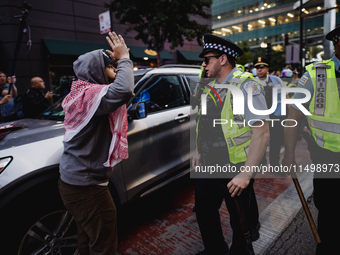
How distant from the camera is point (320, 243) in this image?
188 centimetres

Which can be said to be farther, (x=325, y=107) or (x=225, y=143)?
(x=225, y=143)

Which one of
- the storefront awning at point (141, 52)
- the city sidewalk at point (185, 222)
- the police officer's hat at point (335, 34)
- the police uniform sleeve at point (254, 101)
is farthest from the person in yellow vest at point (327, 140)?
the storefront awning at point (141, 52)

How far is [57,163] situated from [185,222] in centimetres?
181

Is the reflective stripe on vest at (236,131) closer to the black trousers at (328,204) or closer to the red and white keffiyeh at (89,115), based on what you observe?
the black trousers at (328,204)

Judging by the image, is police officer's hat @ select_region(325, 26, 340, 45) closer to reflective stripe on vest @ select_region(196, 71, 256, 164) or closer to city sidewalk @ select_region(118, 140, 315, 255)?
reflective stripe on vest @ select_region(196, 71, 256, 164)

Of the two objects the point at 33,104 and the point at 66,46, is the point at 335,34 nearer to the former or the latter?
the point at 33,104

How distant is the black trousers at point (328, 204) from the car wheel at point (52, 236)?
2.11 meters

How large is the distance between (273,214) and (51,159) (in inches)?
110

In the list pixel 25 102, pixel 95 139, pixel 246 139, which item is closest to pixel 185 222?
pixel 246 139

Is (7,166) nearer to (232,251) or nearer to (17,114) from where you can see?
(232,251)

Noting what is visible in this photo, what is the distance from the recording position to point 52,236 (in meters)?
2.13

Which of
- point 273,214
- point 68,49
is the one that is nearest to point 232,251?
point 273,214

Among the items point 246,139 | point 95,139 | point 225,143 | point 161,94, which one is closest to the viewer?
point 95,139

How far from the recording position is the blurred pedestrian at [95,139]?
5.37ft
